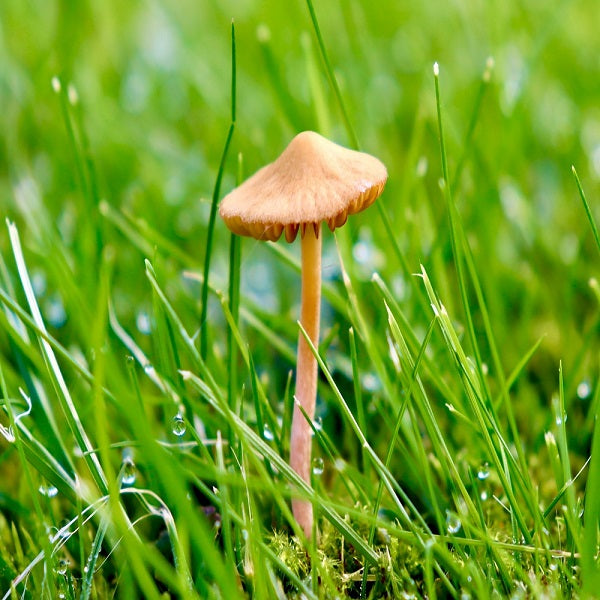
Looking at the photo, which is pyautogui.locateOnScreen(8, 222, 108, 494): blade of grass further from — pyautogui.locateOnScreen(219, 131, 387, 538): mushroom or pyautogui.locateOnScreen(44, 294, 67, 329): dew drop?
pyautogui.locateOnScreen(44, 294, 67, 329): dew drop

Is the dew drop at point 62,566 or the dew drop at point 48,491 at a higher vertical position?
the dew drop at point 48,491

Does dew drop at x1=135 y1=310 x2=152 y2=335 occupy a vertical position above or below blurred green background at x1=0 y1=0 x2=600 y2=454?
below

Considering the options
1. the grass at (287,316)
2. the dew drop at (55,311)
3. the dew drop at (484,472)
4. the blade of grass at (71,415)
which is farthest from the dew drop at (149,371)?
the dew drop at (484,472)

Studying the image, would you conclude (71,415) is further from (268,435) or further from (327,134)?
(327,134)

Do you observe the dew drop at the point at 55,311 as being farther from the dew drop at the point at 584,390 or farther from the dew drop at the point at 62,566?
the dew drop at the point at 584,390

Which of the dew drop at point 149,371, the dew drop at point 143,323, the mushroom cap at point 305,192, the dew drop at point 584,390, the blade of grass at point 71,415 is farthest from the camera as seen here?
the dew drop at point 143,323

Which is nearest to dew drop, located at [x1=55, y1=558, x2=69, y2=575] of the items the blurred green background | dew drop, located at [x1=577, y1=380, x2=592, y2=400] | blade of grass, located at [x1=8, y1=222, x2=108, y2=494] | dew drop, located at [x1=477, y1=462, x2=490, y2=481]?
blade of grass, located at [x1=8, y1=222, x2=108, y2=494]

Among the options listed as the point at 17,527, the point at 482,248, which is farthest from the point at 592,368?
the point at 17,527

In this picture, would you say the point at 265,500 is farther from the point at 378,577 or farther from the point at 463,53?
the point at 463,53

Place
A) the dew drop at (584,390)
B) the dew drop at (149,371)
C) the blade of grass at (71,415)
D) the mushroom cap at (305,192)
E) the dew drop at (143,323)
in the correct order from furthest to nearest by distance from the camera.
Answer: the dew drop at (143,323) → the dew drop at (584,390) → the dew drop at (149,371) → the blade of grass at (71,415) → the mushroom cap at (305,192)
